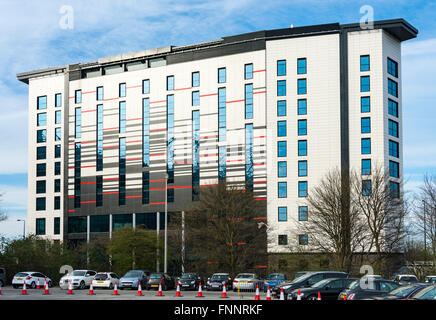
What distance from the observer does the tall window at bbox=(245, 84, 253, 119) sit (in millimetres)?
81750

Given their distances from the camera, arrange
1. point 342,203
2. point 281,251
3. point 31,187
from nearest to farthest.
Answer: point 342,203 → point 281,251 → point 31,187

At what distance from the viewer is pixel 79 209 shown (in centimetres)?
9544

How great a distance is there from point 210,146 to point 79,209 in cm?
2646

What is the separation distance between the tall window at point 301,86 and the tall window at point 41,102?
46.1 meters

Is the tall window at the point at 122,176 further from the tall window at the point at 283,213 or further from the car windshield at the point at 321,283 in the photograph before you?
the car windshield at the point at 321,283

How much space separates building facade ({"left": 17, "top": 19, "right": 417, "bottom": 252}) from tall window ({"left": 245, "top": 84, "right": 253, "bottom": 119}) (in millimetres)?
199

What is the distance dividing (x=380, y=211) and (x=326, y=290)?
34889 millimetres

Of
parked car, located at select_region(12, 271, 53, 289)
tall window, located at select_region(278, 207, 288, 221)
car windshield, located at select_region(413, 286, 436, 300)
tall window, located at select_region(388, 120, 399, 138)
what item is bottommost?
parked car, located at select_region(12, 271, 53, 289)

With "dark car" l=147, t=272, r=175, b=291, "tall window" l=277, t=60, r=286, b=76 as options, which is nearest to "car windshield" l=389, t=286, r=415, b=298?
"dark car" l=147, t=272, r=175, b=291

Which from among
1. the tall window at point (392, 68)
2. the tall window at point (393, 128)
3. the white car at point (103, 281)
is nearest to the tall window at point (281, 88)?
the tall window at point (392, 68)

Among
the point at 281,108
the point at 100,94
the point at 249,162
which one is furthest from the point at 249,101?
the point at 100,94

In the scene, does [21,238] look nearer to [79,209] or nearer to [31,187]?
[79,209]

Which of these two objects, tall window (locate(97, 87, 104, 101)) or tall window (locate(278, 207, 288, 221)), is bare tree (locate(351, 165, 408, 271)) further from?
tall window (locate(97, 87, 104, 101))
